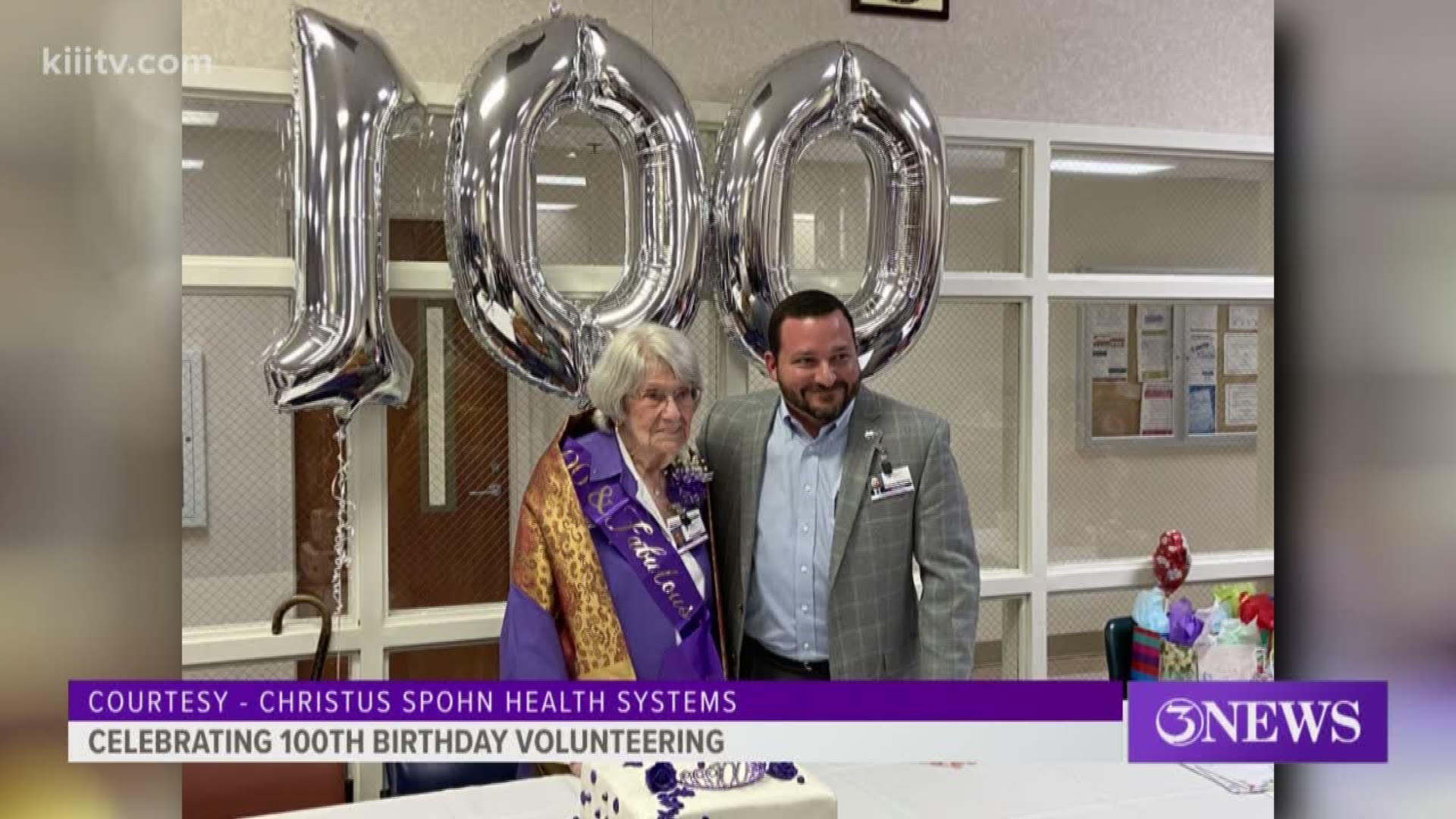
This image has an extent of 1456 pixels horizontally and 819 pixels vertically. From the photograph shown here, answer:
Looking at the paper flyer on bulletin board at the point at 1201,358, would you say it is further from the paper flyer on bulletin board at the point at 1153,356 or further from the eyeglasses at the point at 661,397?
the eyeglasses at the point at 661,397

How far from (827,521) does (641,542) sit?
147mm

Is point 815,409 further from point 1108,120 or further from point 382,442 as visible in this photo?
point 382,442

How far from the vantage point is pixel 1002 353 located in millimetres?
1202

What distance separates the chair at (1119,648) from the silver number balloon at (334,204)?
628 millimetres

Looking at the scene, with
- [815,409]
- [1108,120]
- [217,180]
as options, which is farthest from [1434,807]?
[217,180]

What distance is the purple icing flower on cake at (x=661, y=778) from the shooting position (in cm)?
47

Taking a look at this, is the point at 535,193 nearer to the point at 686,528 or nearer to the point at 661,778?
the point at 686,528

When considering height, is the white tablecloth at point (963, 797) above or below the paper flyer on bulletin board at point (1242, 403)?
below

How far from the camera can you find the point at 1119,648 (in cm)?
70

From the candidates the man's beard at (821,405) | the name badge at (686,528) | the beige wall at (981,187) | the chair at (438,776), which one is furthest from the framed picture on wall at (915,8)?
the chair at (438,776)

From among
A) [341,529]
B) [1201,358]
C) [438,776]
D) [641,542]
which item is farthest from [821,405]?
[341,529]

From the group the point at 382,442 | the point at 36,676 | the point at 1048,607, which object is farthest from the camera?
the point at 382,442

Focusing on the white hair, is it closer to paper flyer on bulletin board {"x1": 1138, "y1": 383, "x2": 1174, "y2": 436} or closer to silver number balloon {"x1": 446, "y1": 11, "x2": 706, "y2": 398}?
silver number balloon {"x1": 446, "y1": 11, "x2": 706, "y2": 398}

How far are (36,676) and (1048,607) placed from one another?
86cm
